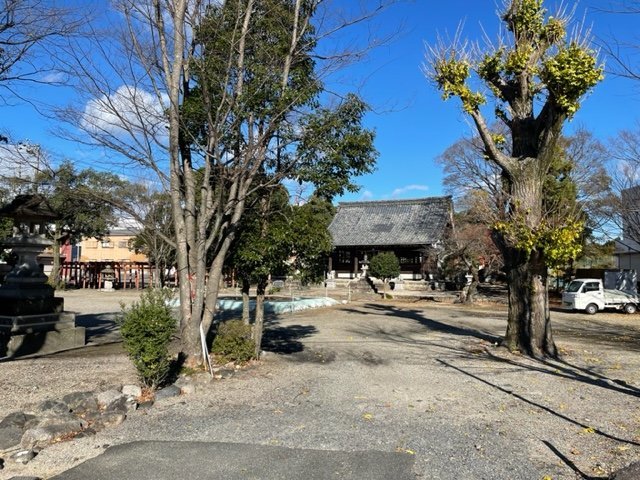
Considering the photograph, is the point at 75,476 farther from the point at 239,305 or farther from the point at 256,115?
the point at 239,305

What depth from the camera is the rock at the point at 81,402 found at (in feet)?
19.5

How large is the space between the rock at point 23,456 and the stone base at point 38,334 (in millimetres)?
6271

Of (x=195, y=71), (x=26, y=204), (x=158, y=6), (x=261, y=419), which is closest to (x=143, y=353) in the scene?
(x=261, y=419)

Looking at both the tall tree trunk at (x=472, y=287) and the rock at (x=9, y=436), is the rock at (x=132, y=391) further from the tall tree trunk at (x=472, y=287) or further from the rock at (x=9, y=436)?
the tall tree trunk at (x=472, y=287)

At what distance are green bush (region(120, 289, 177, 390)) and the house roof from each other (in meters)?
27.9

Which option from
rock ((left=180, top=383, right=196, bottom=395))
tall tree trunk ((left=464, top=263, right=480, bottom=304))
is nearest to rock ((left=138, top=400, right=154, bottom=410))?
rock ((left=180, top=383, right=196, bottom=395))

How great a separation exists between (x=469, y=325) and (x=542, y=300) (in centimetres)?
641

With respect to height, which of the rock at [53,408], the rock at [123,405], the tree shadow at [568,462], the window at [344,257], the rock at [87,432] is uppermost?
the window at [344,257]

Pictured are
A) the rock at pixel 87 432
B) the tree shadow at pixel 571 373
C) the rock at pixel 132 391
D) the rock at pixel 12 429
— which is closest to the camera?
the rock at pixel 12 429

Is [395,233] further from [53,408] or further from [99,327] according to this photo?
[53,408]

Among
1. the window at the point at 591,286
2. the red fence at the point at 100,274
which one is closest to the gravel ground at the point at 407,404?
the window at the point at 591,286

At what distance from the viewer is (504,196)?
1152 cm

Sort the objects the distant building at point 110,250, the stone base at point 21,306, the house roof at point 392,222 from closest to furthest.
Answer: the stone base at point 21,306, the house roof at point 392,222, the distant building at point 110,250

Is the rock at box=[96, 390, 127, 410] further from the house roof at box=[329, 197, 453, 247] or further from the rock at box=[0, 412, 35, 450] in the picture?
the house roof at box=[329, 197, 453, 247]
